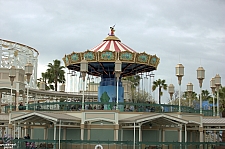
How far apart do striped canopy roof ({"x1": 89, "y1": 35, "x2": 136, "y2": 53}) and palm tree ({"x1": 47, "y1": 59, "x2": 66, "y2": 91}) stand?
31568mm

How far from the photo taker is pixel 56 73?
69.9 metres

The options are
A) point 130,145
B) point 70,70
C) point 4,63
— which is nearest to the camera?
point 130,145

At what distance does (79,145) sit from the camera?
101ft

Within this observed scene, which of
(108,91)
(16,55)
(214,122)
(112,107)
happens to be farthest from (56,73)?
(214,122)

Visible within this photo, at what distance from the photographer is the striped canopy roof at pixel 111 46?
37.4 m

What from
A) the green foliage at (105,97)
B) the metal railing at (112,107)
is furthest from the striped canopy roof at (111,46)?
the metal railing at (112,107)

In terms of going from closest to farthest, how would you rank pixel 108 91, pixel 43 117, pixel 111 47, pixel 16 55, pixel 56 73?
pixel 43 117 < pixel 111 47 < pixel 108 91 < pixel 16 55 < pixel 56 73

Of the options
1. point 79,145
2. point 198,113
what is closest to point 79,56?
point 79,145

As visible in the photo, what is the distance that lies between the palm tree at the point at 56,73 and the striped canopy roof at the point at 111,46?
Answer: 3157 cm

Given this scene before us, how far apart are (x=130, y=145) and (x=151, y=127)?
12.6 feet

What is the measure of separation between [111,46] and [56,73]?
3341cm

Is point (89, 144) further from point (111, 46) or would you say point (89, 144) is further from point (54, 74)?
point (54, 74)

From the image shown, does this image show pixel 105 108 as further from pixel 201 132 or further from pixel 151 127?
pixel 201 132

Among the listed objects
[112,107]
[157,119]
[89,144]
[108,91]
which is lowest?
[89,144]
